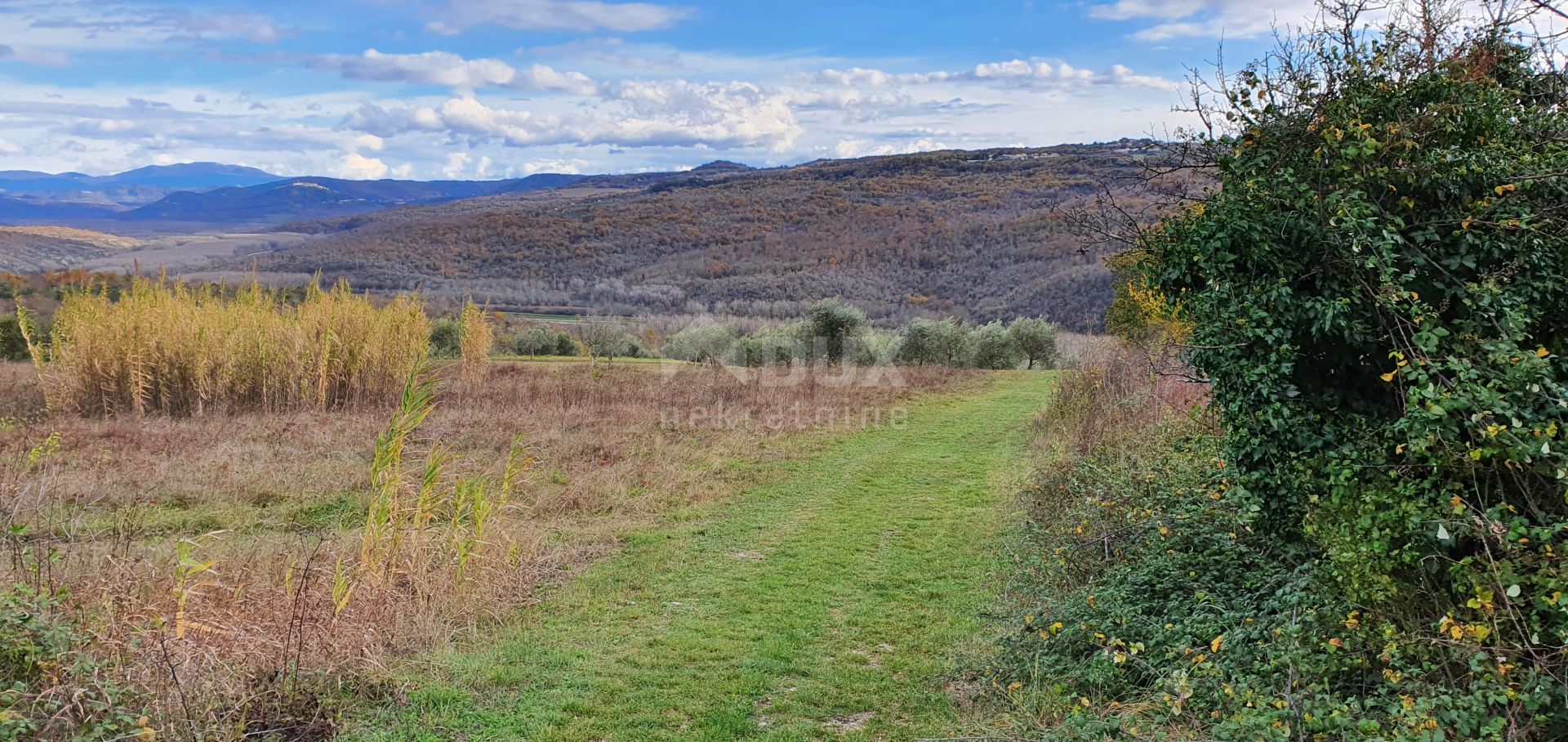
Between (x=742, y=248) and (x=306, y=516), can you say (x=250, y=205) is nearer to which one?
(x=742, y=248)

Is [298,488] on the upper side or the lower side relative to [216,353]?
lower

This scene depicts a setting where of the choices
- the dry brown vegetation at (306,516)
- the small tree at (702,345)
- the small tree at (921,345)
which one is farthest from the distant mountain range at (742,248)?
the dry brown vegetation at (306,516)

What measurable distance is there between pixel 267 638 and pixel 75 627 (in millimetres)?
779

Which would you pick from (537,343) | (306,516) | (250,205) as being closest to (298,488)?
(306,516)

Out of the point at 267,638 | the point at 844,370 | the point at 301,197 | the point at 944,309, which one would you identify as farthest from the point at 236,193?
the point at 267,638

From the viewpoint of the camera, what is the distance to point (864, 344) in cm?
2614

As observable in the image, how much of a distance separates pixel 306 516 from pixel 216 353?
7.22m

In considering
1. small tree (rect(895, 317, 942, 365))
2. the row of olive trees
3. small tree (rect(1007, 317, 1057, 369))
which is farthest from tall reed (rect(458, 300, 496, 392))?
small tree (rect(1007, 317, 1057, 369))

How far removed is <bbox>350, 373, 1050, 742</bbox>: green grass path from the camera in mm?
4340

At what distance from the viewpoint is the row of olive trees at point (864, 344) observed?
85.8 feet

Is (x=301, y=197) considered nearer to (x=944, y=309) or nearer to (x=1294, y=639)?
(x=944, y=309)

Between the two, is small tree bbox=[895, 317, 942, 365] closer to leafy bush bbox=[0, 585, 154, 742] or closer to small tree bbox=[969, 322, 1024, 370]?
small tree bbox=[969, 322, 1024, 370]

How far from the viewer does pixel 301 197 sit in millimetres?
158125

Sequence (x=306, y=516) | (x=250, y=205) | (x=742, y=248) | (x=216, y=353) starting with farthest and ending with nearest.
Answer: (x=250, y=205)
(x=742, y=248)
(x=216, y=353)
(x=306, y=516)
